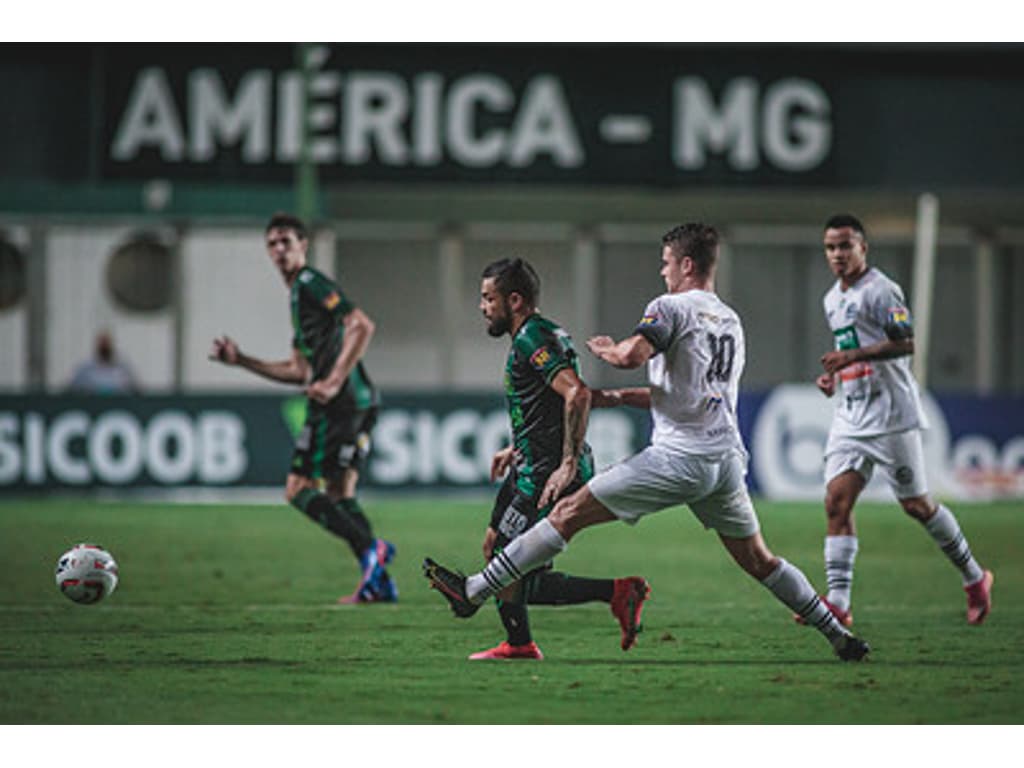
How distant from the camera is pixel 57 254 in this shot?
84.8 ft

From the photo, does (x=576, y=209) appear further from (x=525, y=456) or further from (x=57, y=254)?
(x=525, y=456)

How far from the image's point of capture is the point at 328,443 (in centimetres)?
1191

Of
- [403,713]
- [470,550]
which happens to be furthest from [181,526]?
[403,713]

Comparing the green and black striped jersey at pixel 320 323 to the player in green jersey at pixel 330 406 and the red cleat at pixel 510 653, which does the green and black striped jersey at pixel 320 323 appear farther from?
the red cleat at pixel 510 653

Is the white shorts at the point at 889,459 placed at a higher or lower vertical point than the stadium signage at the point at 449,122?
lower

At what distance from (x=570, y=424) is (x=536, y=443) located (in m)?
0.44

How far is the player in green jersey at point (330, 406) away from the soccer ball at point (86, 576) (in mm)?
1484

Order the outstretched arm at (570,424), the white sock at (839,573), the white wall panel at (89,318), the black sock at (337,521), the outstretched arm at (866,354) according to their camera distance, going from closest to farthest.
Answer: the outstretched arm at (570,424)
the outstretched arm at (866,354)
the white sock at (839,573)
the black sock at (337,521)
the white wall panel at (89,318)

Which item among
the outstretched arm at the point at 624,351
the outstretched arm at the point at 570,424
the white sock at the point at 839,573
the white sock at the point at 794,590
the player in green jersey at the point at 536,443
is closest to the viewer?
the outstretched arm at the point at 624,351

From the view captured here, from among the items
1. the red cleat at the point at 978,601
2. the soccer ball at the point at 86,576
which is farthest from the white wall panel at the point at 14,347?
the red cleat at the point at 978,601

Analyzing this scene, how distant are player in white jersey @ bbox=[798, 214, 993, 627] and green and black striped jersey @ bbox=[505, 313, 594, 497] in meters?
2.32

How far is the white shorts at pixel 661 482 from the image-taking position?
845 centimetres

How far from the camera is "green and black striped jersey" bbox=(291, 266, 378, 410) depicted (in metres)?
11.9

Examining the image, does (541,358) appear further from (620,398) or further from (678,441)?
(678,441)
